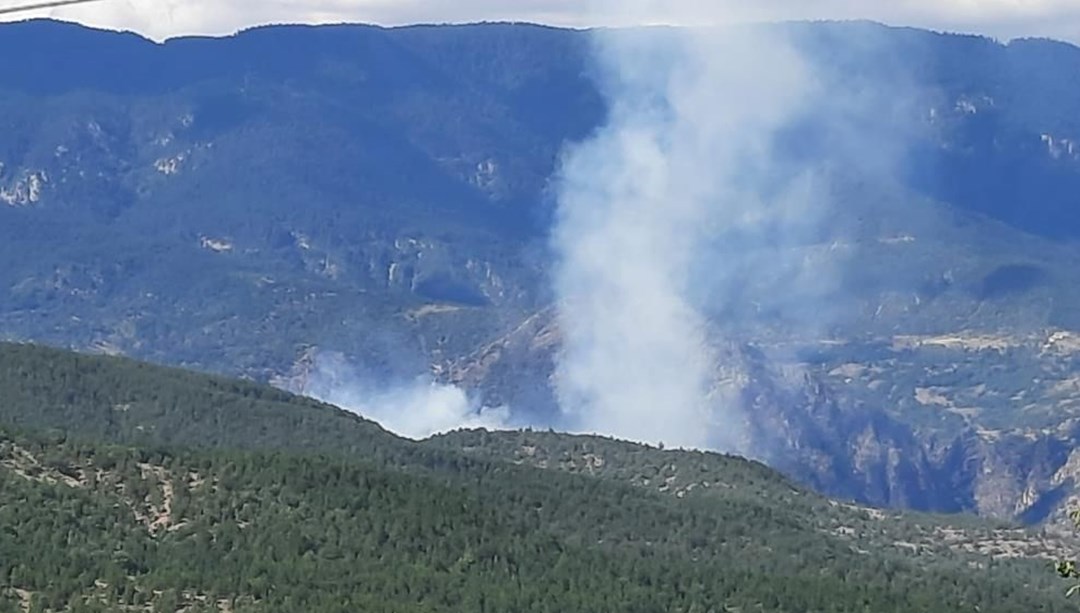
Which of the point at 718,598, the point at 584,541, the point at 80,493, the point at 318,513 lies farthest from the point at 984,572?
the point at 80,493

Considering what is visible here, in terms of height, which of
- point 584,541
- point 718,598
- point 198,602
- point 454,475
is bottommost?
point 198,602

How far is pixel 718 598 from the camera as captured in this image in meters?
147

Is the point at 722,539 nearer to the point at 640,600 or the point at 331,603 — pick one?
the point at 640,600

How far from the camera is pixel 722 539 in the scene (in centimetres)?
18188

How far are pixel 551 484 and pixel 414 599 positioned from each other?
59867 millimetres

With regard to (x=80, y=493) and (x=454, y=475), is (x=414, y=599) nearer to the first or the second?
(x=80, y=493)

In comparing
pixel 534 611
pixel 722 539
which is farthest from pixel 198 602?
pixel 722 539

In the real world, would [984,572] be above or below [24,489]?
above

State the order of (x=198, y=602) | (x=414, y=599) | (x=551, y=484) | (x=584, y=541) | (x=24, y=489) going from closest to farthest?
(x=198, y=602) → (x=414, y=599) → (x=24, y=489) → (x=584, y=541) → (x=551, y=484)

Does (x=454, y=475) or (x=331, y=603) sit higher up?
(x=454, y=475)

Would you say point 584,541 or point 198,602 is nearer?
point 198,602

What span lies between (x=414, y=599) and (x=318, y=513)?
15.9m

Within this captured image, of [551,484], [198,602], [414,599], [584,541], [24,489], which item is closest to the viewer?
[198,602]

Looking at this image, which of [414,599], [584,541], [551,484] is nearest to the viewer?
[414,599]
